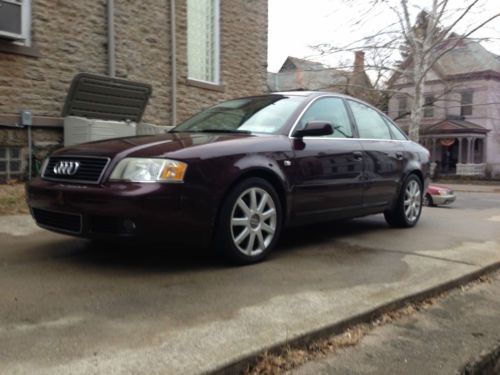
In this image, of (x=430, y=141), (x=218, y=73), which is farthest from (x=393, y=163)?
(x=430, y=141)

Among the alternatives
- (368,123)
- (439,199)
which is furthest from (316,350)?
(439,199)

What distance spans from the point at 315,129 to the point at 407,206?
2374 mm

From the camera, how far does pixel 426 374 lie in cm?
264

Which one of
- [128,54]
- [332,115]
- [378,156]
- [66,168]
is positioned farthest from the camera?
[128,54]

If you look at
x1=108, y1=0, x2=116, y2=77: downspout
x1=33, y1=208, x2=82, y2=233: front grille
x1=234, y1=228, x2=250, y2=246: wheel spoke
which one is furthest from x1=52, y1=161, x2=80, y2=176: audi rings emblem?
x1=108, y1=0, x2=116, y2=77: downspout

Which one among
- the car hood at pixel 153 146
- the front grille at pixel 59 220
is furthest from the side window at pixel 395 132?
the front grille at pixel 59 220

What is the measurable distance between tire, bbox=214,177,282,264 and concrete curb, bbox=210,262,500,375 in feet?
3.95

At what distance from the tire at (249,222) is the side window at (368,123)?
1.77 meters

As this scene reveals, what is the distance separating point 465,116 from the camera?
35406mm

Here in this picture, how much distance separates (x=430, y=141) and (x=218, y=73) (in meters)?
27.4

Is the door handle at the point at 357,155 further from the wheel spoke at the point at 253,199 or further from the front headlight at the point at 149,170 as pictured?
the front headlight at the point at 149,170

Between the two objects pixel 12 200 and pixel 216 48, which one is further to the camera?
pixel 216 48

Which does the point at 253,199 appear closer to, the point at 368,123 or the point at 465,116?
the point at 368,123

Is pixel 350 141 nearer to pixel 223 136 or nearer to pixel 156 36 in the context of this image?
pixel 223 136
